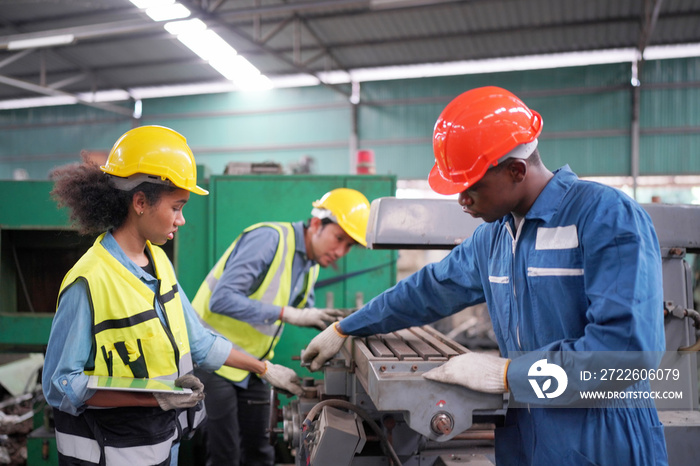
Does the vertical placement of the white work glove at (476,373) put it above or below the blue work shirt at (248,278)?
below

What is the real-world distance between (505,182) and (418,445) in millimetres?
749

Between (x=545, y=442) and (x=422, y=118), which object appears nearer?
(x=545, y=442)

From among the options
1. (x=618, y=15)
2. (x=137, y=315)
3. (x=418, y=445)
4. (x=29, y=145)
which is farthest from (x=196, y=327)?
(x=29, y=145)

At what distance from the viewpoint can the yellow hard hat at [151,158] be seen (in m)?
1.28

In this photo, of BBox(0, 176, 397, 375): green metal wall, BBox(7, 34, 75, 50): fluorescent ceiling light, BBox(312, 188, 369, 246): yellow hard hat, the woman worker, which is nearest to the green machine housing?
BBox(0, 176, 397, 375): green metal wall

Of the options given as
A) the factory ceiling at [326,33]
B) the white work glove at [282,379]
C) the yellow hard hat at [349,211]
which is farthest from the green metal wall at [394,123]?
the white work glove at [282,379]

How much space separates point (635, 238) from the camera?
942 millimetres

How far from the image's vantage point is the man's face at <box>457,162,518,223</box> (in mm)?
1115

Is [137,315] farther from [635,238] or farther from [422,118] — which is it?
[422,118]

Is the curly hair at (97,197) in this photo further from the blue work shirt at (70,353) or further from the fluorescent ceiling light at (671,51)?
the fluorescent ceiling light at (671,51)

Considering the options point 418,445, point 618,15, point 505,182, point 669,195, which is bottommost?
point 418,445

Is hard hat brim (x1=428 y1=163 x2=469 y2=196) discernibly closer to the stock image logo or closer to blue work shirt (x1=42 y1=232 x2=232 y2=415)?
the stock image logo

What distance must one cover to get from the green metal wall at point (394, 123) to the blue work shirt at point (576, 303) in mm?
6385

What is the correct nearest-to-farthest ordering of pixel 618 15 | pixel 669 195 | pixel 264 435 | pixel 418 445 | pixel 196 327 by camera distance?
pixel 418 445
pixel 196 327
pixel 264 435
pixel 618 15
pixel 669 195
